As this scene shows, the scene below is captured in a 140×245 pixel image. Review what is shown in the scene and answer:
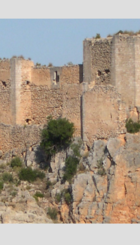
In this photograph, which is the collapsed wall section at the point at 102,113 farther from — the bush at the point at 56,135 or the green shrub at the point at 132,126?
the bush at the point at 56,135

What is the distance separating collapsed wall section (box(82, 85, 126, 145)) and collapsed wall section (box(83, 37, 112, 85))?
3.60 feet

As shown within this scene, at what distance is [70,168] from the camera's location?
1464 inches

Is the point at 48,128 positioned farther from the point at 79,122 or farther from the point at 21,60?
the point at 21,60

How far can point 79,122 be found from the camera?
38438 mm

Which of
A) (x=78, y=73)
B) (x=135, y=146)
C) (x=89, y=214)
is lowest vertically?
(x=89, y=214)

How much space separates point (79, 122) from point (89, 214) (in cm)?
470

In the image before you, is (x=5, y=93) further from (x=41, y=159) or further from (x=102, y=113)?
(x=102, y=113)

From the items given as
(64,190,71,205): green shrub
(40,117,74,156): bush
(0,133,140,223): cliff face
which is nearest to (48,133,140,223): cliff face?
(0,133,140,223): cliff face

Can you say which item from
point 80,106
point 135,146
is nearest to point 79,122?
point 80,106

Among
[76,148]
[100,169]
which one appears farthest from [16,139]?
[100,169]

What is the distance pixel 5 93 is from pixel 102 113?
22.2 ft

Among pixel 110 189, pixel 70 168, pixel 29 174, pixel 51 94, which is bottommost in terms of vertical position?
pixel 110 189

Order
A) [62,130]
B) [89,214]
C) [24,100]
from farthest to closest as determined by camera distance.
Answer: [24,100], [62,130], [89,214]

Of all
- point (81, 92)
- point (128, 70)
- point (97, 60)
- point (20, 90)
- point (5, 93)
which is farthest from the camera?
point (5, 93)
